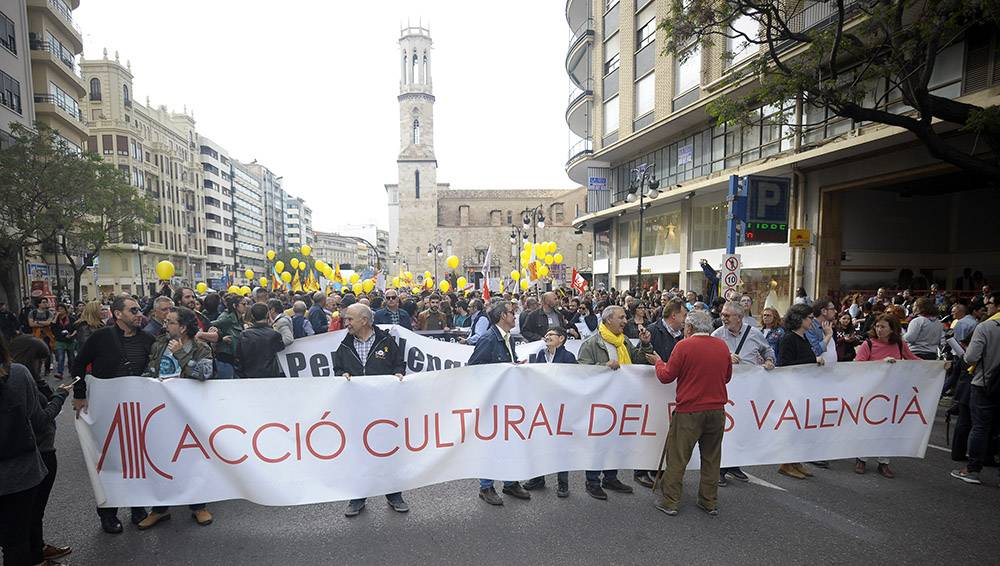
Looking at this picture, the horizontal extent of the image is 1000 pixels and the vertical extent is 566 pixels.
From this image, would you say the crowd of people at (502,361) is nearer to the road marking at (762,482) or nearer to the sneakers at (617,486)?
the sneakers at (617,486)

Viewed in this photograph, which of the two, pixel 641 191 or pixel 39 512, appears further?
pixel 641 191

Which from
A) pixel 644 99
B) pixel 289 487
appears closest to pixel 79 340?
pixel 289 487

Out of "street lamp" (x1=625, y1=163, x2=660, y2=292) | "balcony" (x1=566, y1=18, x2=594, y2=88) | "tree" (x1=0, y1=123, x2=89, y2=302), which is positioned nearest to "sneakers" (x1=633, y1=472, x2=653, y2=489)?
"street lamp" (x1=625, y1=163, x2=660, y2=292)

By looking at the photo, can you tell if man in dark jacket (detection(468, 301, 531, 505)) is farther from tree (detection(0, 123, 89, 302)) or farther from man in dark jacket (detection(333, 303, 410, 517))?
tree (detection(0, 123, 89, 302))

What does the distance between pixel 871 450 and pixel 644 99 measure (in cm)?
2253

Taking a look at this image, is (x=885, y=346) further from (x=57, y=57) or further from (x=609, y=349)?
(x=57, y=57)

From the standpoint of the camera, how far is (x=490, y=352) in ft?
15.8

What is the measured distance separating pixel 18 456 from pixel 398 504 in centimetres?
258

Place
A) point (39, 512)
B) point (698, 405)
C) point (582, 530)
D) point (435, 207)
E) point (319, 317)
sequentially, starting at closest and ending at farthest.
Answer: point (39, 512) < point (582, 530) < point (698, 405) < point (319, 317) < point (435, 207)

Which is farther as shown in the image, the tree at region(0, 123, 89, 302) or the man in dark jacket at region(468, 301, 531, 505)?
the tree at region(0, 123, 89, 302)

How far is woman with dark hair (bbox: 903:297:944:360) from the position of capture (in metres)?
6.58

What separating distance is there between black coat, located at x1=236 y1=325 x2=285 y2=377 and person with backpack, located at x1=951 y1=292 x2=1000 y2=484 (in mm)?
7125

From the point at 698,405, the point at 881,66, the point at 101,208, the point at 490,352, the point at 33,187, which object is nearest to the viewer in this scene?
the point at 698,405

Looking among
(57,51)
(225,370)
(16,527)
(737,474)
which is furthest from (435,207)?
(16,527)
